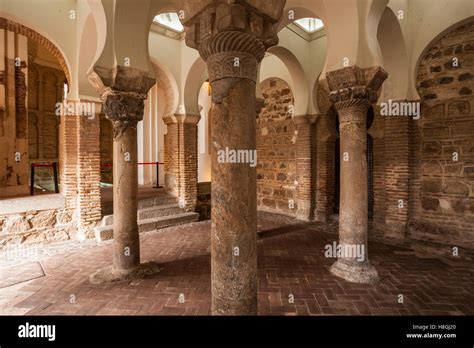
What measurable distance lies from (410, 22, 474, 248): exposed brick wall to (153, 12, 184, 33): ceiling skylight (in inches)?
285

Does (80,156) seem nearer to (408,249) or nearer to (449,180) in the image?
(408,249)

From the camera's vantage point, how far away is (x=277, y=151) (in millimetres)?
10148

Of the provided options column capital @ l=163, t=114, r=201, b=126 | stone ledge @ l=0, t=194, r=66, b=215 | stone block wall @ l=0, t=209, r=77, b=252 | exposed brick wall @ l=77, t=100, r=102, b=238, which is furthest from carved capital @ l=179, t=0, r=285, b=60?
column capital @ l=163, t=114, r=201, b=126

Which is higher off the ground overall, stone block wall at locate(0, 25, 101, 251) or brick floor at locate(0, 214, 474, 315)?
stone block wall at locate(0, 25, 101, 251)

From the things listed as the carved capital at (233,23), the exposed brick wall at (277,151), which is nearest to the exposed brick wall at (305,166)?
the exposed brick wall at (277,151)

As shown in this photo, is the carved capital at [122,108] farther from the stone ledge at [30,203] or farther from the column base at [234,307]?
the stone ledge at [30,203]

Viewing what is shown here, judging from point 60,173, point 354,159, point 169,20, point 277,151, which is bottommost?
point 60,173

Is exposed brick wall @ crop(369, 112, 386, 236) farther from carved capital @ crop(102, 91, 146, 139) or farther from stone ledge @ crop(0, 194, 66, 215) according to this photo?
stone ledge @ crop(0, 194, 66, 215)

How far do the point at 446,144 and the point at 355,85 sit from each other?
12.0 ft

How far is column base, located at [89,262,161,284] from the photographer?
422cm

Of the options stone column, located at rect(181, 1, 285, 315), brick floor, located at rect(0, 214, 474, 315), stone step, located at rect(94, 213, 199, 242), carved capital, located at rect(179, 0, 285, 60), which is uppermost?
carved capital, located at rect(179, 0, 285, 60)

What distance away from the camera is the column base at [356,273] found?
413 centimetres

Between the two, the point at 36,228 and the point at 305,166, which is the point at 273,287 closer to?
the point at 305,166

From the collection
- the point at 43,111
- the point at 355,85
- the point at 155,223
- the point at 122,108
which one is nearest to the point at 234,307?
the point at 122,108
